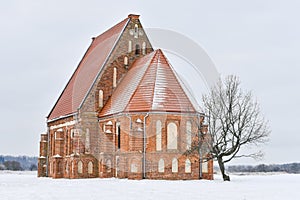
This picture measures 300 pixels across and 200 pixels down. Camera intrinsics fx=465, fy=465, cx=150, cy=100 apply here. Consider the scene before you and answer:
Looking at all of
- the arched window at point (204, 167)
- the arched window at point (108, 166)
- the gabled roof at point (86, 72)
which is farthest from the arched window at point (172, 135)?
the gabled roof at point (86, 72)

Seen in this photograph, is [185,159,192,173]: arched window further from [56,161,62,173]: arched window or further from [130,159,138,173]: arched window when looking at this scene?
[56,161,62,173]: arched window

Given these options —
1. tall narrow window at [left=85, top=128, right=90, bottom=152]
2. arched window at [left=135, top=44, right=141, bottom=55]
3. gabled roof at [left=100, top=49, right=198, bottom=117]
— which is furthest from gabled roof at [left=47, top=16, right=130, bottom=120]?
gabled roof at [left=100, top=49, right=198, bottom=117]

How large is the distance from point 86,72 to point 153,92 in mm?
11866

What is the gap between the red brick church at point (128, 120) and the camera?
110ft

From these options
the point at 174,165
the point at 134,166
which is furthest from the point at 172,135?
the point at 134,166

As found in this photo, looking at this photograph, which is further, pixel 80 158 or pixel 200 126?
pixel 80 158

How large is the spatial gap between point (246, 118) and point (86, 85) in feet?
50.5

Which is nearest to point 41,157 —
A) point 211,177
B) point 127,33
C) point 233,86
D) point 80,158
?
point 80,158

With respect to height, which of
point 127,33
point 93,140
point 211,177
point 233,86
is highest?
point 127,33

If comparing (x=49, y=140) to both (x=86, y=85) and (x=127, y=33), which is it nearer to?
(x=86, y=85)

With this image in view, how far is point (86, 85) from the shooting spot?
135 feet

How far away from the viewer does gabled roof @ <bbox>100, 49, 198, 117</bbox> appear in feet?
112

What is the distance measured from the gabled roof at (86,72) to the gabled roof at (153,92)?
3.84 metres

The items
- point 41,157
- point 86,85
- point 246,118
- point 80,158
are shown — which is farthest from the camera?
point 41,157
